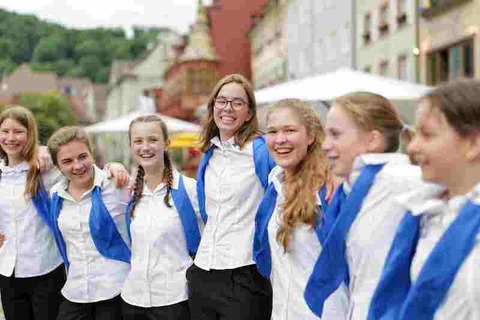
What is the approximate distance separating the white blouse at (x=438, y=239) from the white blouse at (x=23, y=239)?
3.29m

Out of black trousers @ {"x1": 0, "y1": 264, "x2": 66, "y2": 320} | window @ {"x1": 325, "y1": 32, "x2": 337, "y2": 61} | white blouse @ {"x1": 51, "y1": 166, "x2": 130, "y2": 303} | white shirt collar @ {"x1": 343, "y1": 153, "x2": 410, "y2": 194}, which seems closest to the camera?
white shirt collar @ {"x1": 343, "y1": 153, "x2": 410, "y2": 194}

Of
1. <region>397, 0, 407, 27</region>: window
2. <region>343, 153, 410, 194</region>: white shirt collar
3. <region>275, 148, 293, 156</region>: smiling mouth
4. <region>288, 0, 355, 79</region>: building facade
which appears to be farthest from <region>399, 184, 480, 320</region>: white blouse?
<region>288, 0, 355, 79</region>: building facade

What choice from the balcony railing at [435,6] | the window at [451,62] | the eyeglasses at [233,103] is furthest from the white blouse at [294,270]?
the balcony railing at [435,6]

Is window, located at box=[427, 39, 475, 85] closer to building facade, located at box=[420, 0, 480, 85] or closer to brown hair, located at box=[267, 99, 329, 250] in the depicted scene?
building facade, located at box=[420, 0, 480, 85]

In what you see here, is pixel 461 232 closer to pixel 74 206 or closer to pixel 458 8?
pixel 74 206

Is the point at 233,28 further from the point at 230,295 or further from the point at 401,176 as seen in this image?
the point at 401,176

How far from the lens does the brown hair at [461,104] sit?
2121 millimetres

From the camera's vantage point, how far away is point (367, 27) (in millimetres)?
31641

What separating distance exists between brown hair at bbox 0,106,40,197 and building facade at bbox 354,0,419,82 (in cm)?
2213

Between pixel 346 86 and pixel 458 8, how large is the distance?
1266 centimetres

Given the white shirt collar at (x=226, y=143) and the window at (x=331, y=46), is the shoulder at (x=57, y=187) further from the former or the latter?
the window at (x=331, y=46)

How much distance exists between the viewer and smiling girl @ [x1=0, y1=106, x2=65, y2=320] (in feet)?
16.1

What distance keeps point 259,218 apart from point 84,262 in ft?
4.76

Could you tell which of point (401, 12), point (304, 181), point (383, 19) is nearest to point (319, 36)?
point (383, 19)
